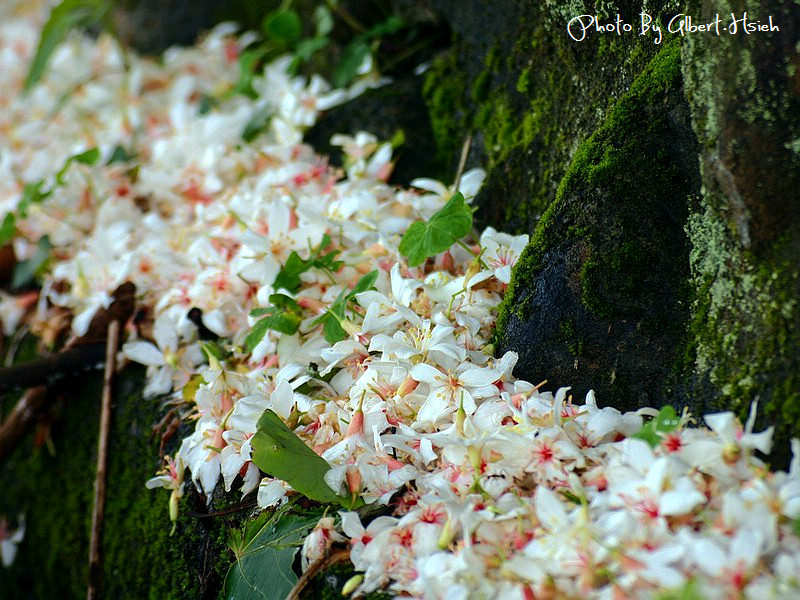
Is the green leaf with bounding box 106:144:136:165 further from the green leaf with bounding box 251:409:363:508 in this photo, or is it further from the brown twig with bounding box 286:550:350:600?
the brown twig with bounding box 286:550:350:600

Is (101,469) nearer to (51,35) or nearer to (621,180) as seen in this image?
(621,180)

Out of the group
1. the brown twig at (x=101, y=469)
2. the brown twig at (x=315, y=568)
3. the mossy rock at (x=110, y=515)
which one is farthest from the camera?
the brown twig at (x=101, y=469)

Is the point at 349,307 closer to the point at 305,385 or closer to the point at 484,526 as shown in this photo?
the point at 305,385

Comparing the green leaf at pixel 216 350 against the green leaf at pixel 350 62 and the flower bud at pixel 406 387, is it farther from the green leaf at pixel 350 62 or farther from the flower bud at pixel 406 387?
the green leaf at pixel 350 62

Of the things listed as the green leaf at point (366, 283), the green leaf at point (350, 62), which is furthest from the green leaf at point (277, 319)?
the green leaf at point (350, 62)

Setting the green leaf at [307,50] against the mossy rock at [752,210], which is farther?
the green leaf at [307,50]

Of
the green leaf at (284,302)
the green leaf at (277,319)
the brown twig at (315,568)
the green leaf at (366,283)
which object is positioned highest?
the green leaf at (366,283)

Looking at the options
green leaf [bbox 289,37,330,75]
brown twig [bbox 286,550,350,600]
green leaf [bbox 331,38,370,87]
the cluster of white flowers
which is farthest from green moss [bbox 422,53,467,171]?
brown twig [bbox 286,550,350,600]

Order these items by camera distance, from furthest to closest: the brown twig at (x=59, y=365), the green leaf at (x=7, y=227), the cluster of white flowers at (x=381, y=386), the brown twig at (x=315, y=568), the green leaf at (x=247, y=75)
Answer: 1. the green leaf at (x=247, y=75)
2. the green leaf at (x=7, y=227)
3. the brown twig at (x=59, y=365)
4. the brown twig at (x=315, y=568)
5. the cluster of white flowers at (x=381, y=386)
